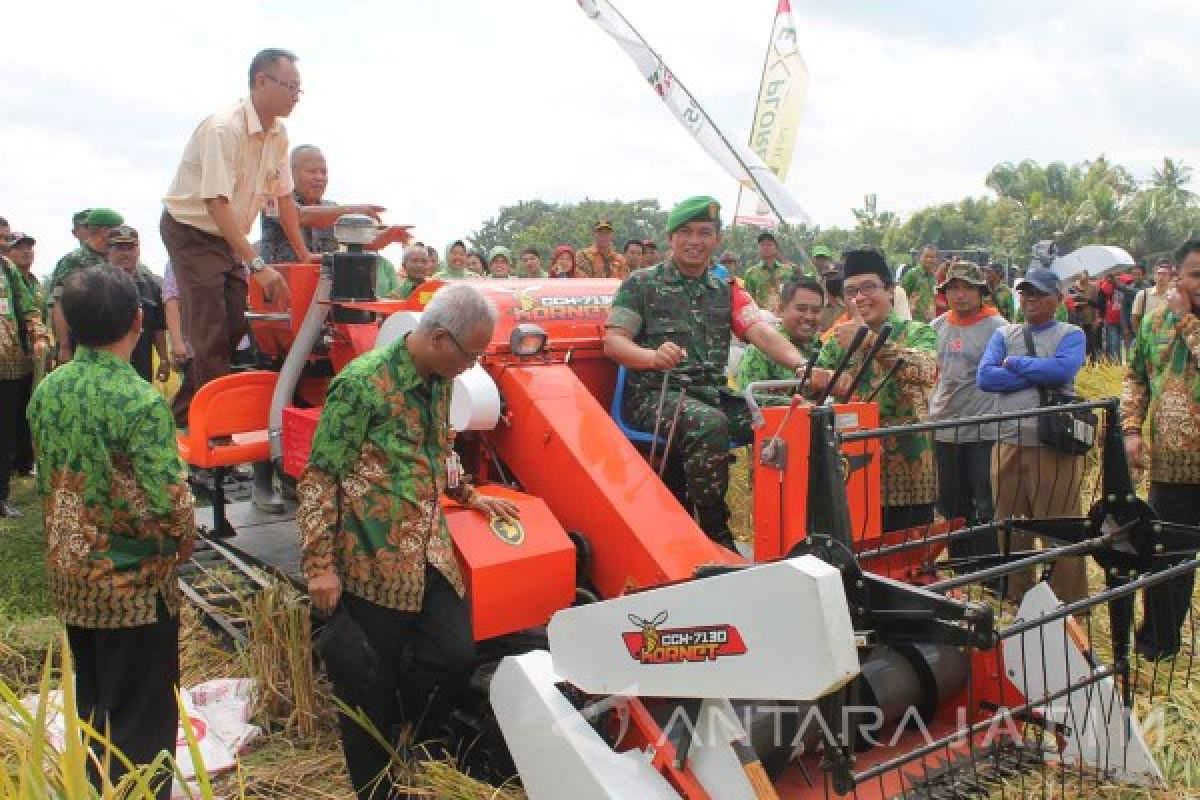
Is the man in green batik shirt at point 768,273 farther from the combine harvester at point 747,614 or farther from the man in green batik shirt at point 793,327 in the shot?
the combine harvester at point 747,614

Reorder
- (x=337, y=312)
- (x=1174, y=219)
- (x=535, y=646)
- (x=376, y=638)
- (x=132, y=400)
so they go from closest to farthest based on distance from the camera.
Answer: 1. (x=132, y=400)
2. (x=376, y=638)
3. (x=535, y=646)
4. (x=337, y=312)
5. (x=1174, y=219)

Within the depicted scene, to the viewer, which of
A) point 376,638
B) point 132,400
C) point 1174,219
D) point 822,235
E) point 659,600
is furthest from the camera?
point 822,235

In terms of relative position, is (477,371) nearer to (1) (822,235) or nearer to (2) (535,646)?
(2) (535,646)

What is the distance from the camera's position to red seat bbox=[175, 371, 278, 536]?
4465mm

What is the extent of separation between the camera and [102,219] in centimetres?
732

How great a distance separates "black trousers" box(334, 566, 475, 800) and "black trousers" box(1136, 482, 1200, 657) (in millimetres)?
2702

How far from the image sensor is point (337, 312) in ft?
14.6

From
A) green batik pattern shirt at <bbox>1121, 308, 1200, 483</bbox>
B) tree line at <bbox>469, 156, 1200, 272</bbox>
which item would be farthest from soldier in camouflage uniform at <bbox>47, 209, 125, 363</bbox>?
tree line at <bbox>469, 156, 1200, 272</bbox>

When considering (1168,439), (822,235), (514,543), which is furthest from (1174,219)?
(514,543)

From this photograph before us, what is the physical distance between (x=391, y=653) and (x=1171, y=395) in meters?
3.63

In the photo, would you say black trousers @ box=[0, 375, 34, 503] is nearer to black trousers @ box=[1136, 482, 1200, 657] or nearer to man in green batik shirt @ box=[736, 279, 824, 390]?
man in green batik shirt @ box=[736, 279, 824, 390]

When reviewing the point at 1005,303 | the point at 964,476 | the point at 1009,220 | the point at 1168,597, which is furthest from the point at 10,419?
the point at 1009,220

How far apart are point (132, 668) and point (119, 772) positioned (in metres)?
0.36

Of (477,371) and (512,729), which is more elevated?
(477,371)
